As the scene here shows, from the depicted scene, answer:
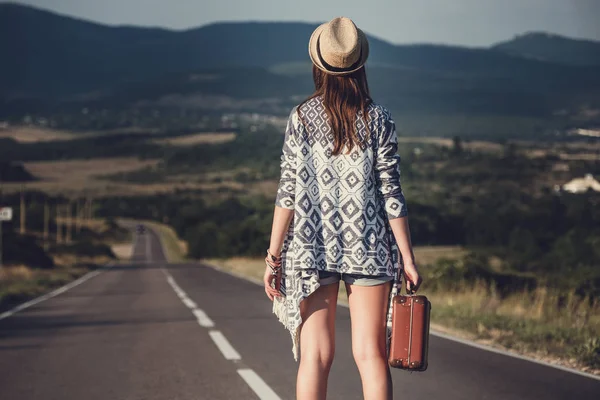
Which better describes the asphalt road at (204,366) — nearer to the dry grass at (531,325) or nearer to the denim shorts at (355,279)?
the dry grass at (531,325)

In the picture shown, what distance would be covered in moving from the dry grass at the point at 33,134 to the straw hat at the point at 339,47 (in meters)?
133

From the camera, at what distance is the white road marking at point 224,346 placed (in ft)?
32.4

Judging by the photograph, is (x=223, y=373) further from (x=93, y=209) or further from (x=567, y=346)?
(x=93, y=209)

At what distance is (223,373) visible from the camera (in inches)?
340

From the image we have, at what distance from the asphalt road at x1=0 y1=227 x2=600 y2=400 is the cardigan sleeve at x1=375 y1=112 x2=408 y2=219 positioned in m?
3.06

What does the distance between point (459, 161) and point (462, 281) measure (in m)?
79.8

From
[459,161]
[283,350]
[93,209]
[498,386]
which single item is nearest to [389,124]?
[498,386]

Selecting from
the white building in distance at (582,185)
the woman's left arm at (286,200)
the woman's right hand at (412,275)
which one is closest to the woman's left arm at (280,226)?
the woman's left arm at (286,200)

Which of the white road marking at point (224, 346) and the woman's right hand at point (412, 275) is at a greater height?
the woman's right hand at point (412, 275)

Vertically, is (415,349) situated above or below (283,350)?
above

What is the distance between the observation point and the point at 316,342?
457cm

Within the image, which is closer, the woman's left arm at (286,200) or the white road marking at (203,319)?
the woman's left arm at (286,200)

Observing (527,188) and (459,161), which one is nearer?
(527,188)

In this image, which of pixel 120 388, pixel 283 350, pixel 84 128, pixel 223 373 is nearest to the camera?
pixel 120 388
